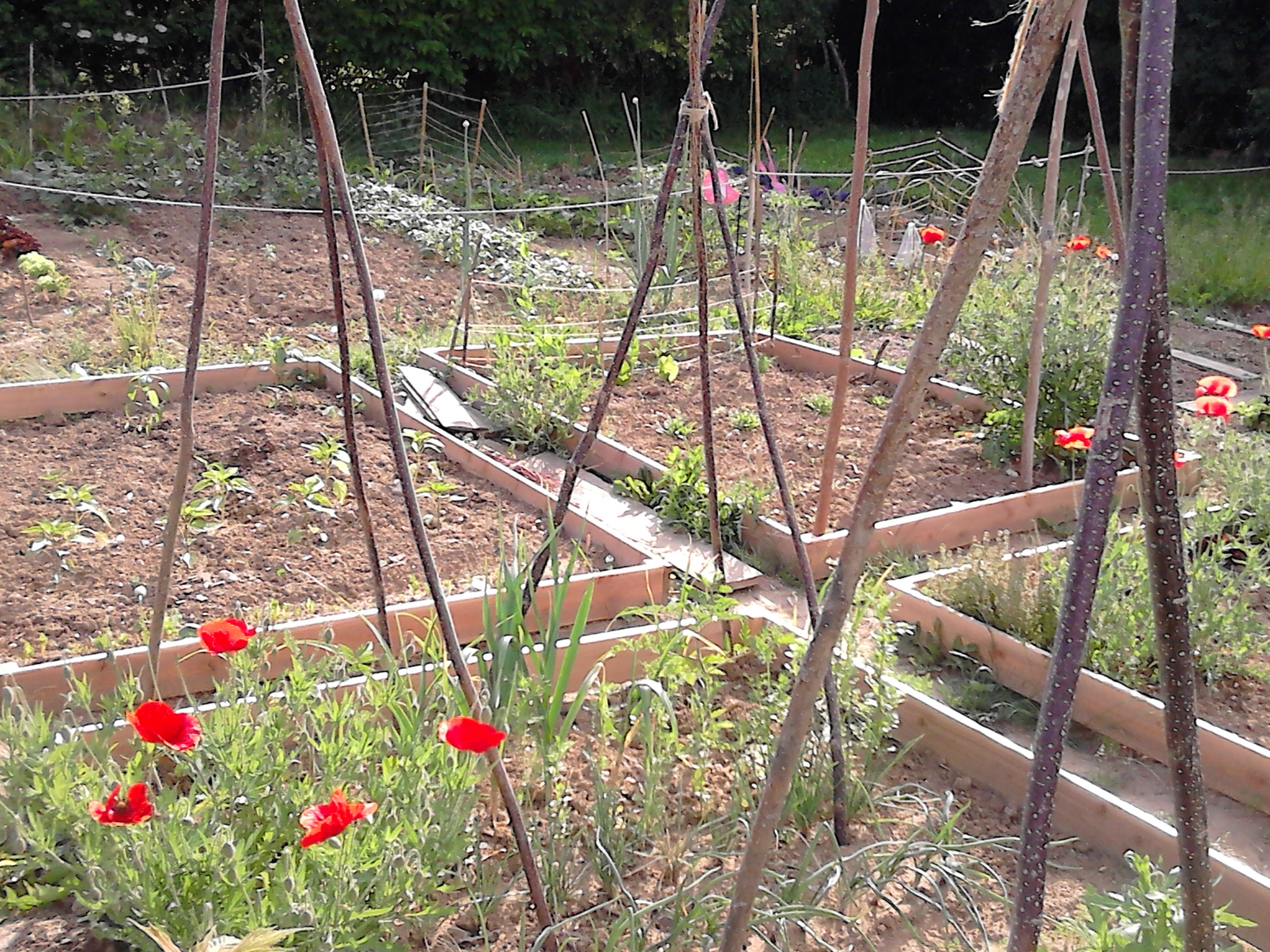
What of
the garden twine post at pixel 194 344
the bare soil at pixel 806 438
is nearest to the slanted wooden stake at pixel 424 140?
the bare soil at pixel 806 438

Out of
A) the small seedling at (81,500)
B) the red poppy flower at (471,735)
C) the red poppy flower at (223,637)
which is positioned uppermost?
the red poppy flower at (223,637)

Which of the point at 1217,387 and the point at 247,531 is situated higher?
the point at 1217,387

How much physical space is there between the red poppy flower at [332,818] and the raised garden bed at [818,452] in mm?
1864

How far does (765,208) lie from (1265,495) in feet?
13.7

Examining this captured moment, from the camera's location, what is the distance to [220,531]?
3029 mm

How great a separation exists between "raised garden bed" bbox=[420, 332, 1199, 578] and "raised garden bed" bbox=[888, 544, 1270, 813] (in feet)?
1.34

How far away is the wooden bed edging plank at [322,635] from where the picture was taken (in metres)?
2.26

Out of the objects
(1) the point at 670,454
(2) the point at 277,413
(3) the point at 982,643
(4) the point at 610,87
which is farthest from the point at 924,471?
(4) the point at 610,87

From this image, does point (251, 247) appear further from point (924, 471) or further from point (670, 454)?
point (924, 471)

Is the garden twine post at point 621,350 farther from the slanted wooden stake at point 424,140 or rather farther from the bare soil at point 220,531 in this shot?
the slanted wooden stake at point 424,140

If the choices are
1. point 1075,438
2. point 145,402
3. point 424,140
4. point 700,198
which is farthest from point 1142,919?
→ point 424,140

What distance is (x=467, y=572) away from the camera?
9.63 feet

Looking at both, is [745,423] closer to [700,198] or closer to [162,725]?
[700,198]

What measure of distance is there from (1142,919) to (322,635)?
154 cm
